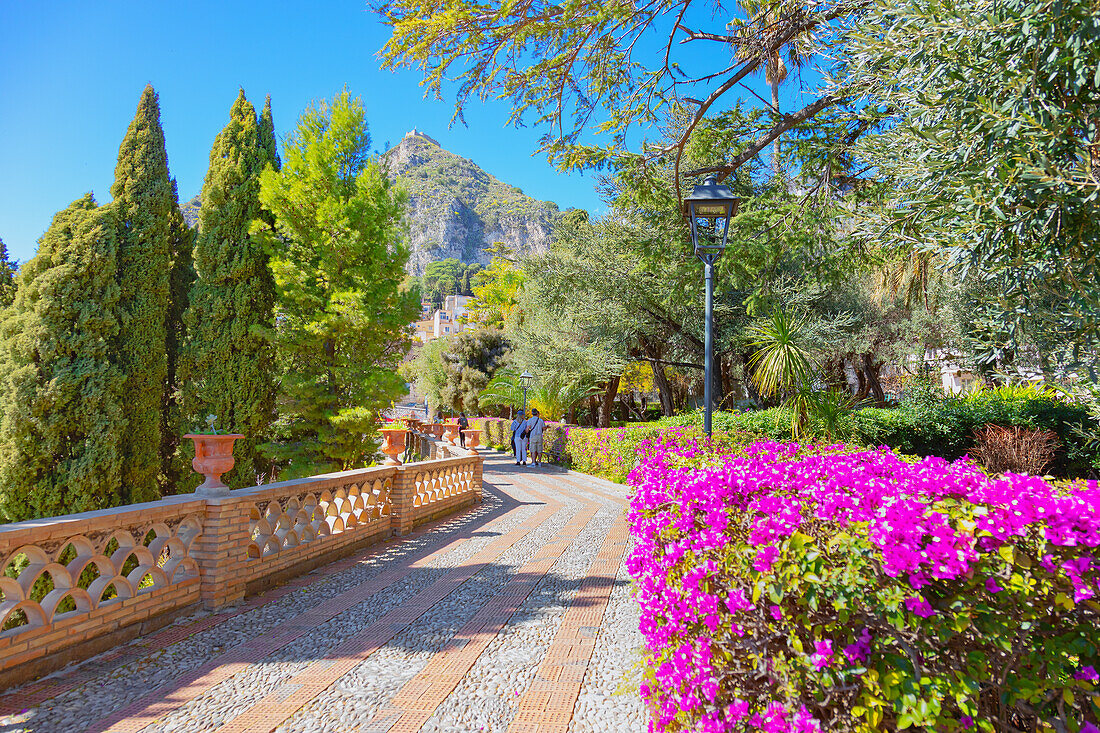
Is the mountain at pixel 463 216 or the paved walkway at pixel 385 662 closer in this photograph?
the paved walkway at pixel 385 662

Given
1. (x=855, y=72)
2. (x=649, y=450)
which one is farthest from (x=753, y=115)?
(x=649, y=450)

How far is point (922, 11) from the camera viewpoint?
162 inches

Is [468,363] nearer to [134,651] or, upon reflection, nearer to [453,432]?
[453,432]

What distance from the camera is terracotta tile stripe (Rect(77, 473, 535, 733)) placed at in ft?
8.84

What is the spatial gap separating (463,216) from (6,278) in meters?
152

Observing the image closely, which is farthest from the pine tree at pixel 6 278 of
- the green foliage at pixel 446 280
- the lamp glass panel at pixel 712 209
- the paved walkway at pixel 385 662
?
the green foliage at pixel 446 280

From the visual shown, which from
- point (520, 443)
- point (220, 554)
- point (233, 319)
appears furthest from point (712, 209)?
point (520, 443)

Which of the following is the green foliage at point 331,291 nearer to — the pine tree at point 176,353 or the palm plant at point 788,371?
the pine tree at point 176,353

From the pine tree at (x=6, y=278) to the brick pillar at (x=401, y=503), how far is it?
8591 millimetres

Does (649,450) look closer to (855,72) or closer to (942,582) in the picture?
(942,582)

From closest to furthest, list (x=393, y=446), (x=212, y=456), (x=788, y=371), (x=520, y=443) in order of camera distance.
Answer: (x=212, y=456) → (x=393, y=446) → (x=788, y=371) → (x=520, y=443)

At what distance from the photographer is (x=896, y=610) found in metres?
1.63

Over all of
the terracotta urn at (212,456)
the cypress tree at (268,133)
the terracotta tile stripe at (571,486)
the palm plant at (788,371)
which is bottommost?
the terracotta tile stripe at (571,486)

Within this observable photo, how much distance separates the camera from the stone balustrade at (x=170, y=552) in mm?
3109
